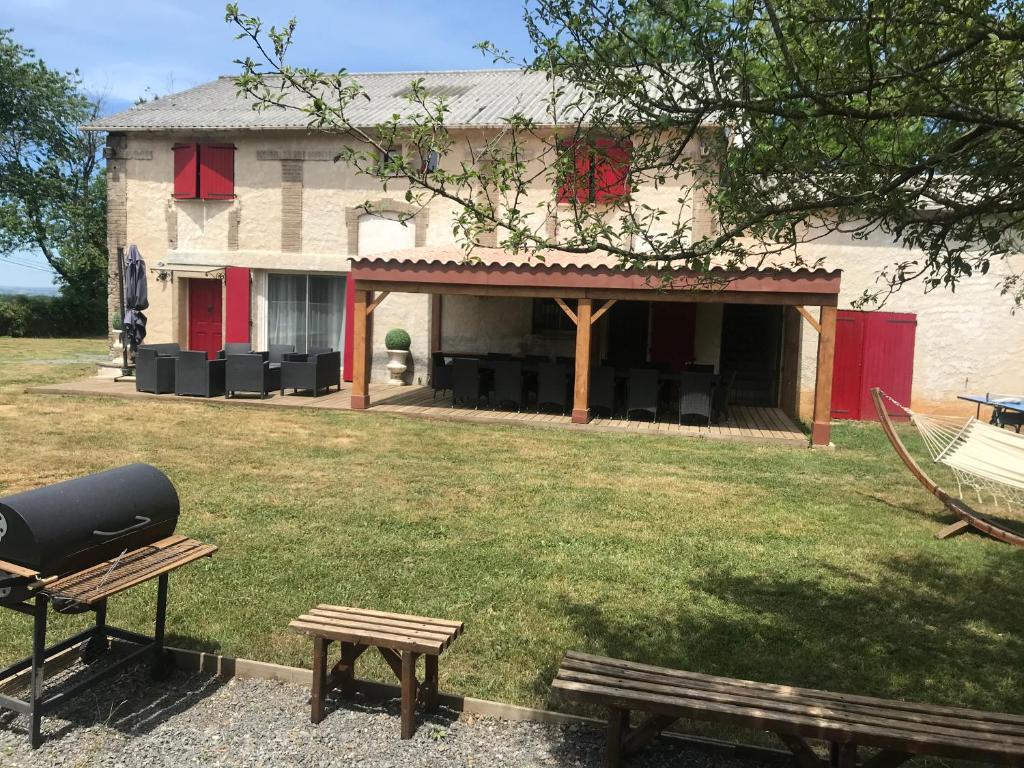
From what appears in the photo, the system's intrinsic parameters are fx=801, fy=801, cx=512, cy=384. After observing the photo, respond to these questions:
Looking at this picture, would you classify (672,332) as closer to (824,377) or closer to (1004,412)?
(824,377)

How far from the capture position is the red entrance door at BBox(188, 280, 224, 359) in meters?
15.7

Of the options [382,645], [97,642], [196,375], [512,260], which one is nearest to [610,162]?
[382,645]

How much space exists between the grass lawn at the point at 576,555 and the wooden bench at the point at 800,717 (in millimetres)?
711

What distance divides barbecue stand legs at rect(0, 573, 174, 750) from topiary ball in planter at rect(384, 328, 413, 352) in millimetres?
10805

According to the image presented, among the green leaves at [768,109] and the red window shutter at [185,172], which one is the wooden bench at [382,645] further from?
the red window shutter at [185,172]

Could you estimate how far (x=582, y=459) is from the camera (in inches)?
336

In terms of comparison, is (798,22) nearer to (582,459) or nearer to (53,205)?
(582,459)

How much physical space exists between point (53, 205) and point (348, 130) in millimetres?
30411

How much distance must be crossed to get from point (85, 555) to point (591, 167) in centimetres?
258

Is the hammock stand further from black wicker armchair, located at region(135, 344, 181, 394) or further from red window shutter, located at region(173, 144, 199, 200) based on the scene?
red window shutter, located at region(173, 144, 199, 200)

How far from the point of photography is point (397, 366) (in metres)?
14.5

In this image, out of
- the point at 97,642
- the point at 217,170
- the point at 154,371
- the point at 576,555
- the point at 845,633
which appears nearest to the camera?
the point at 97,642

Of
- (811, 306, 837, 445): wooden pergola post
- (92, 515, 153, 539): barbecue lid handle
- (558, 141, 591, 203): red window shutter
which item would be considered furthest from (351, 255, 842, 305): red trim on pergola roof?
(92, 515, 153, 539): barbecue lid handle

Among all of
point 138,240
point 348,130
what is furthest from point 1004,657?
point 138,240
